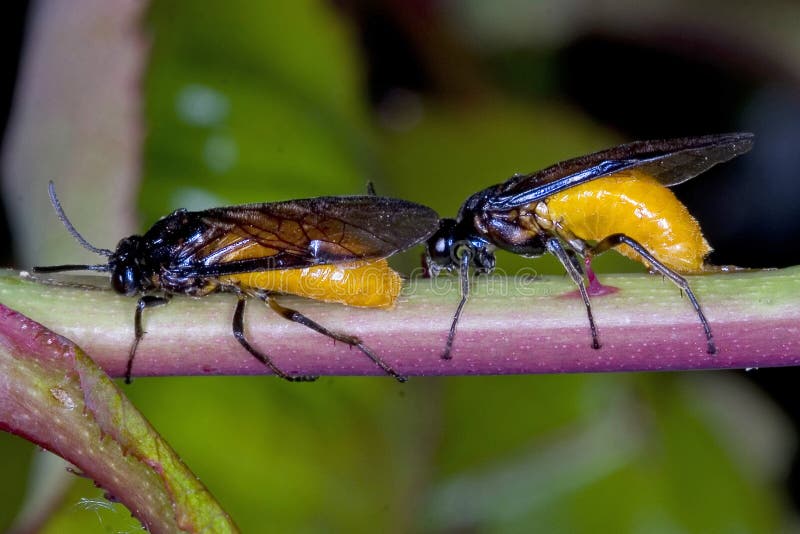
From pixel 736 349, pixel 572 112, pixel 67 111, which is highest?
pixel 572 112

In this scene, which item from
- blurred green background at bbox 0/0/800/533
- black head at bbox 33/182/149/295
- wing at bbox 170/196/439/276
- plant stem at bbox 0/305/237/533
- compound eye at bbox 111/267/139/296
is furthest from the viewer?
wing at bbox 170/196/439/276

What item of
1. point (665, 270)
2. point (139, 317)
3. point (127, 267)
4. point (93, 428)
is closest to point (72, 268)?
point (127, 267)

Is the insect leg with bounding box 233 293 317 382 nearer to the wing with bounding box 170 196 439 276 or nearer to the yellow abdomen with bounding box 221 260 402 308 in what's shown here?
the yellow abdomen with bounding box 221 260 402 308

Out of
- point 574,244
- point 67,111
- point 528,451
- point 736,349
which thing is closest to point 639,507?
point 528,451

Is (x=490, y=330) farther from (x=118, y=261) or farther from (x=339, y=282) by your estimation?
(x=118, y=261)

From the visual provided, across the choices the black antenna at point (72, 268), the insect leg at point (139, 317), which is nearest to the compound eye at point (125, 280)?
the black antenna at point (72, 268)

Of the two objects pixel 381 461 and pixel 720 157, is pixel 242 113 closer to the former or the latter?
pixel 381 461

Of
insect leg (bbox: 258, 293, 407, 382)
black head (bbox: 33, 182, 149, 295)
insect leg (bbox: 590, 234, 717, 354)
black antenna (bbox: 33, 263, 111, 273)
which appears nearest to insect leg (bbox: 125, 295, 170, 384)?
insect leg (bbox: 258, 293, 407, 382)
